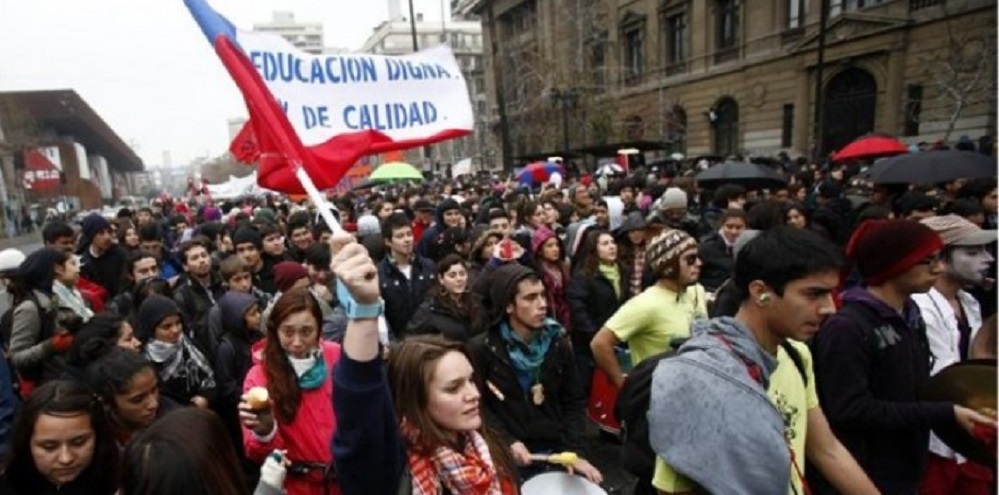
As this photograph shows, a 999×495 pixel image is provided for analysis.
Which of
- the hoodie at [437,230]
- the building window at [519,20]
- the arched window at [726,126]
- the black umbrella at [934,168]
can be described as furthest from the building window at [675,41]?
the hoodie at [437,230]

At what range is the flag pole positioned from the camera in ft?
5.08

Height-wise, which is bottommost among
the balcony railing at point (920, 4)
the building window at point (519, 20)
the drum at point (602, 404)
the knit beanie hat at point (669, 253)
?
the drum at point (602, 404)

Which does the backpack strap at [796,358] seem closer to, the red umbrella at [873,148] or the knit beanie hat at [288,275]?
the knit beanie hat at [288,275]

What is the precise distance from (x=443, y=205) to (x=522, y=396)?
4522 millimetres

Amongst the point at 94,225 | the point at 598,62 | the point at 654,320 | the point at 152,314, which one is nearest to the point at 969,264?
the point at 654,320

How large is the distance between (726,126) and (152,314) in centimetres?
2938

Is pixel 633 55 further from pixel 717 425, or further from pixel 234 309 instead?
pixel 717 425

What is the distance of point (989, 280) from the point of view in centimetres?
309

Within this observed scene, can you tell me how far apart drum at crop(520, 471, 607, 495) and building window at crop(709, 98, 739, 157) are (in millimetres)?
28517

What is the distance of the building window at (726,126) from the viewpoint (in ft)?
93.8

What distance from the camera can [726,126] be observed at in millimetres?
29141

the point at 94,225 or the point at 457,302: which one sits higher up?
the point at 94,225

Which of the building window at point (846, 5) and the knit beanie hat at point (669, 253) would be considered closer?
the knit beanie hat at point (669, 253)

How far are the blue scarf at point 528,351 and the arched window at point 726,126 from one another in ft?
90.9
